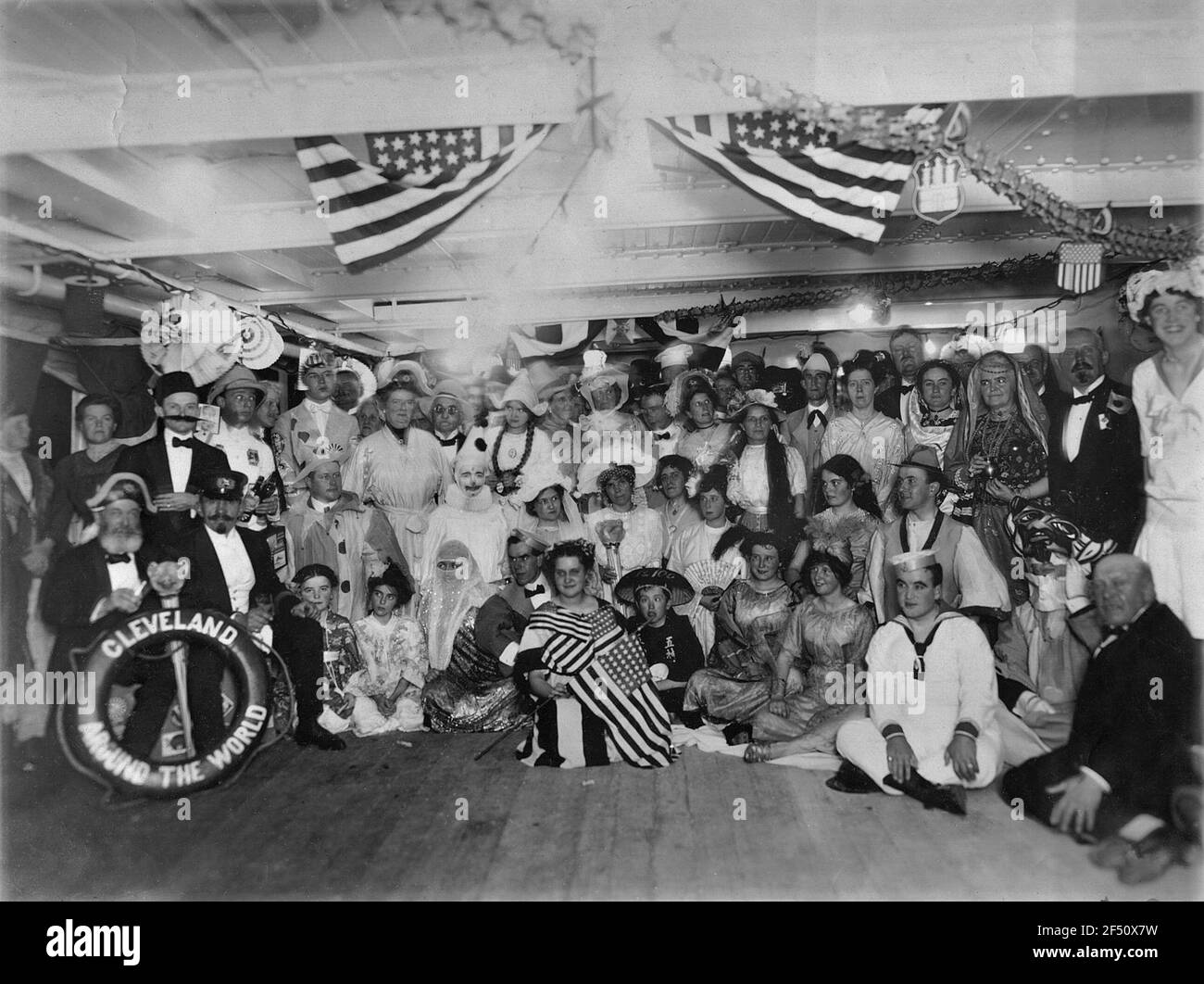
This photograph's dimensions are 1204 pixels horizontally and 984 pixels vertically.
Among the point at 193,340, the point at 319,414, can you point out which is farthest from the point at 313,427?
the point at 193,340

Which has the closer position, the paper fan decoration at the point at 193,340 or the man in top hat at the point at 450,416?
the paper fan decoration at the point at 193,340

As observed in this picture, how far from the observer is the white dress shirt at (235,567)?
16.0 feet

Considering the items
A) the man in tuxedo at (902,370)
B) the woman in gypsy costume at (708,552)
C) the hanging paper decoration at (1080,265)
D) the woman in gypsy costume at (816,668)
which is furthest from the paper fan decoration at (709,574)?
the hanging paper decoration at (1080,265)

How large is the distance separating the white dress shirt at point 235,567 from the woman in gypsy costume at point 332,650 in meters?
0.28

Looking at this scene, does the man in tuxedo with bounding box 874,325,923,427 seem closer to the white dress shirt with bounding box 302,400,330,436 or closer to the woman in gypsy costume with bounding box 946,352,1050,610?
the woman in gypsy costume with bounding box 946,352,1050,610

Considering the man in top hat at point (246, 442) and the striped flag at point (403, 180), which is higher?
the striped flag at point (403, 180)

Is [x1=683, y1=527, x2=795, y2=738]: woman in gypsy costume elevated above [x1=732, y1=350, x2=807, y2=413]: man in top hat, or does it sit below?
below

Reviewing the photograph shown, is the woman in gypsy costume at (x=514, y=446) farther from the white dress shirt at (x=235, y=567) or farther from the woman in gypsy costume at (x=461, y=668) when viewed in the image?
the white dress shirt at (x=235, y=567)

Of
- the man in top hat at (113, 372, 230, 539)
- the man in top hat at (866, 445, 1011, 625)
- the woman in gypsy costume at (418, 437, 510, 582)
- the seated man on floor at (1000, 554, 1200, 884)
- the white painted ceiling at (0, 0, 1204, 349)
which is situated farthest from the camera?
the woman in gypsy costume at (418, 437, 510, 582)

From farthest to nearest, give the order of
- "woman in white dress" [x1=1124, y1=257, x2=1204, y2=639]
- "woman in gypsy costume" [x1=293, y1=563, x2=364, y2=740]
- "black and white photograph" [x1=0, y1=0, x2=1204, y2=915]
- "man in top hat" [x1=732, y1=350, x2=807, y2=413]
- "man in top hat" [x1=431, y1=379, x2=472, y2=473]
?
"man in top hat" [x1=732, y1=350, x2=807, y2=413] → "man in top hat" [x1=431, y1=379, x2=472, y2=473] → "woman in gypsy costume" [x1=293, y1=563, x2=364, y2=740] → "woman in white dress" [x1=1124, y1=257, x2=1204, y2=639] → "black and white photograph" [x1=0, y1=0, x2=1204, y2=915]

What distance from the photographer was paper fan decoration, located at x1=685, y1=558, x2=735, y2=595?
211 inches

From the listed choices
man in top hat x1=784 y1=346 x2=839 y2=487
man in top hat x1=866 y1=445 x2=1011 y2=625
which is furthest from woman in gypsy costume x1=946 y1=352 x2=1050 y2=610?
man in top hat x1=784 y1=346 x2=839 y2=487

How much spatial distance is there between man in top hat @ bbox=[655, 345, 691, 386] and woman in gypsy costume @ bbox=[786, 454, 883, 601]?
4.64ft
